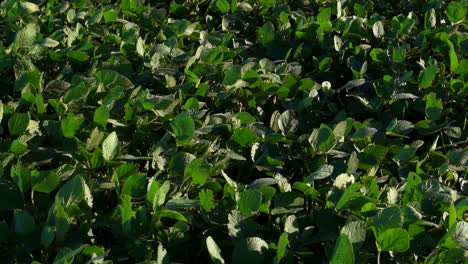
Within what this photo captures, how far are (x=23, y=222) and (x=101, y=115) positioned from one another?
435 millimetres

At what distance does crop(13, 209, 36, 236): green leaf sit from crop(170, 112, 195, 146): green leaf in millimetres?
467

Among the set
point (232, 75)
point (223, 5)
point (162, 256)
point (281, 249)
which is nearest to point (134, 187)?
point (162, 256)

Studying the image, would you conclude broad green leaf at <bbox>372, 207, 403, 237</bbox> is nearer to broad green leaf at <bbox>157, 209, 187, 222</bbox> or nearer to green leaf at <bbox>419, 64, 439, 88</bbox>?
broad green leaf at <bbox>157, 209, 187, 222</bbox>

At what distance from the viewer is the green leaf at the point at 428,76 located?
221 centimetres

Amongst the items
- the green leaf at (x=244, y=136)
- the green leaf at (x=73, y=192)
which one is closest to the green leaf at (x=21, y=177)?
the green leaf at (x=73, y=192)

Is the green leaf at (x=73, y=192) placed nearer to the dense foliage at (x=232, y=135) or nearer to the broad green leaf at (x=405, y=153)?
the dense foliage at (x=232, y=135)

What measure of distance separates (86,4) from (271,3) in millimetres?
778

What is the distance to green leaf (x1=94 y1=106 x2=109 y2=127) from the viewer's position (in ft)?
5.84

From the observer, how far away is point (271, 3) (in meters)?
2.87

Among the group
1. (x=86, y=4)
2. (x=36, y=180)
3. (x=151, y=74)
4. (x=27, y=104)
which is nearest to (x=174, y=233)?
(x=36, y=180)

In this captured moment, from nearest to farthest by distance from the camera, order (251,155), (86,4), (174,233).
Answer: (174,233), (251,155), (86,4)

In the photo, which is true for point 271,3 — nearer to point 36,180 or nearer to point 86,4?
point 86,4

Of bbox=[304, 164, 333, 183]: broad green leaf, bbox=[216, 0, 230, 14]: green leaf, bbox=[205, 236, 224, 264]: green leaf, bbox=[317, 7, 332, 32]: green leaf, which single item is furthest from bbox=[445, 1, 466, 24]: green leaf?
bbox=[205, 236, 224, 264]: green leaf

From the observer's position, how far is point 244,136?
6.08ft
